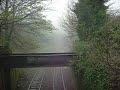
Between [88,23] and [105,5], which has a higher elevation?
[105,5]

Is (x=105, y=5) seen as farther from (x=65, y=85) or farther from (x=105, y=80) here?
(x=105, y=80)

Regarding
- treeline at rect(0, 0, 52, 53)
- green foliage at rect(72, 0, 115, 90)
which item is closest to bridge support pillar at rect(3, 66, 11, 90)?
treeline at rect(0, 0, 52, 53)

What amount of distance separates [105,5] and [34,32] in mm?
7750

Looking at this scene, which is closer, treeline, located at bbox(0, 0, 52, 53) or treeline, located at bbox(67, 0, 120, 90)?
treeline, located at bbox(67, 0, 120, 90)

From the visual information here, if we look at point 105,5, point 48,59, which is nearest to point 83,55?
point 48,59

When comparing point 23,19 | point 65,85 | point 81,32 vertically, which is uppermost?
point 23,19

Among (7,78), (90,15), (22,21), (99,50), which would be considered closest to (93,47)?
(99,50)

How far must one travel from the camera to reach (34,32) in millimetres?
25297

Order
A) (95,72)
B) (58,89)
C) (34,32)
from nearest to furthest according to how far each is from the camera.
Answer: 1. (95,72)
2. (58,89)
3. (34,32)

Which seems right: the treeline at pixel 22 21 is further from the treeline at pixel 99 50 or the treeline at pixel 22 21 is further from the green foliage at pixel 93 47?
the treeline at pixel 99 50

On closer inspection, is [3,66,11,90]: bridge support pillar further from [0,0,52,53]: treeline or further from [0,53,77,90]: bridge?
[0,0,52,53]: treeline

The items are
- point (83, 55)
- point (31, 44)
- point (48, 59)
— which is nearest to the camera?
point (83, 55)

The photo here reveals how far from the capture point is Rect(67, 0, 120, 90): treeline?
11.7 metres

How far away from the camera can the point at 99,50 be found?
12.2m
